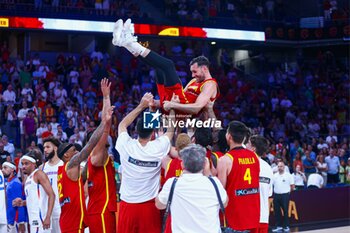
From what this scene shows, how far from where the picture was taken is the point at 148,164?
7.89 meters

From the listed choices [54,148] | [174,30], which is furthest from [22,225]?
[174,30]

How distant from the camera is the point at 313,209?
774 inches

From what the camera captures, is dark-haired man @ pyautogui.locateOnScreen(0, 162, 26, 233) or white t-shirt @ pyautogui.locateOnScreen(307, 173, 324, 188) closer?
dark-haired man @ pyautogui.locateOnScreen(0, 162, 26, 233)

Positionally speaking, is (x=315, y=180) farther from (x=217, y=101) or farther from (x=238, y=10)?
(x=238, y=10)

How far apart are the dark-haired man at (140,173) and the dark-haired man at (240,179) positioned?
728 mm

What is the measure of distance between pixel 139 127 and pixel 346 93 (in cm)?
2516

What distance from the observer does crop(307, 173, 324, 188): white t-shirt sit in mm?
20250

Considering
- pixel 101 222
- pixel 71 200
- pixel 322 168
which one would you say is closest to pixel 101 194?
pixel 101 222

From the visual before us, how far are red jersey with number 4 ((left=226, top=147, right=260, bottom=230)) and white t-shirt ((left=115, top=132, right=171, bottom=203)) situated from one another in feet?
2.74

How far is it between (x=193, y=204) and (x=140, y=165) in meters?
1.45

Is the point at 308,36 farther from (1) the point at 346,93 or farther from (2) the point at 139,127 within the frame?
(2) the point at 139,127

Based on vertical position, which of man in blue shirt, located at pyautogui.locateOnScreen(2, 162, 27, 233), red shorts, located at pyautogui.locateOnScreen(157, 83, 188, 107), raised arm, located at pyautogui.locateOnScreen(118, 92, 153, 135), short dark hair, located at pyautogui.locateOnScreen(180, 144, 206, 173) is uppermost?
red shorts, located at pyautogui.locateOnScreen(157, 83, 188, 107)

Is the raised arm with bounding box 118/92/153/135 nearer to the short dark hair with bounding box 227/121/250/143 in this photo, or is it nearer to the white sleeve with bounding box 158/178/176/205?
the short dark hair with bounding box 227/121/250/143

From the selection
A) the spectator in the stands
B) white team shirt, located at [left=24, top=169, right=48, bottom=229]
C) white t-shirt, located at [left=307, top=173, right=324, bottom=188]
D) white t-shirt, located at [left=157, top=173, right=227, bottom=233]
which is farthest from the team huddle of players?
the spectator in the stands
